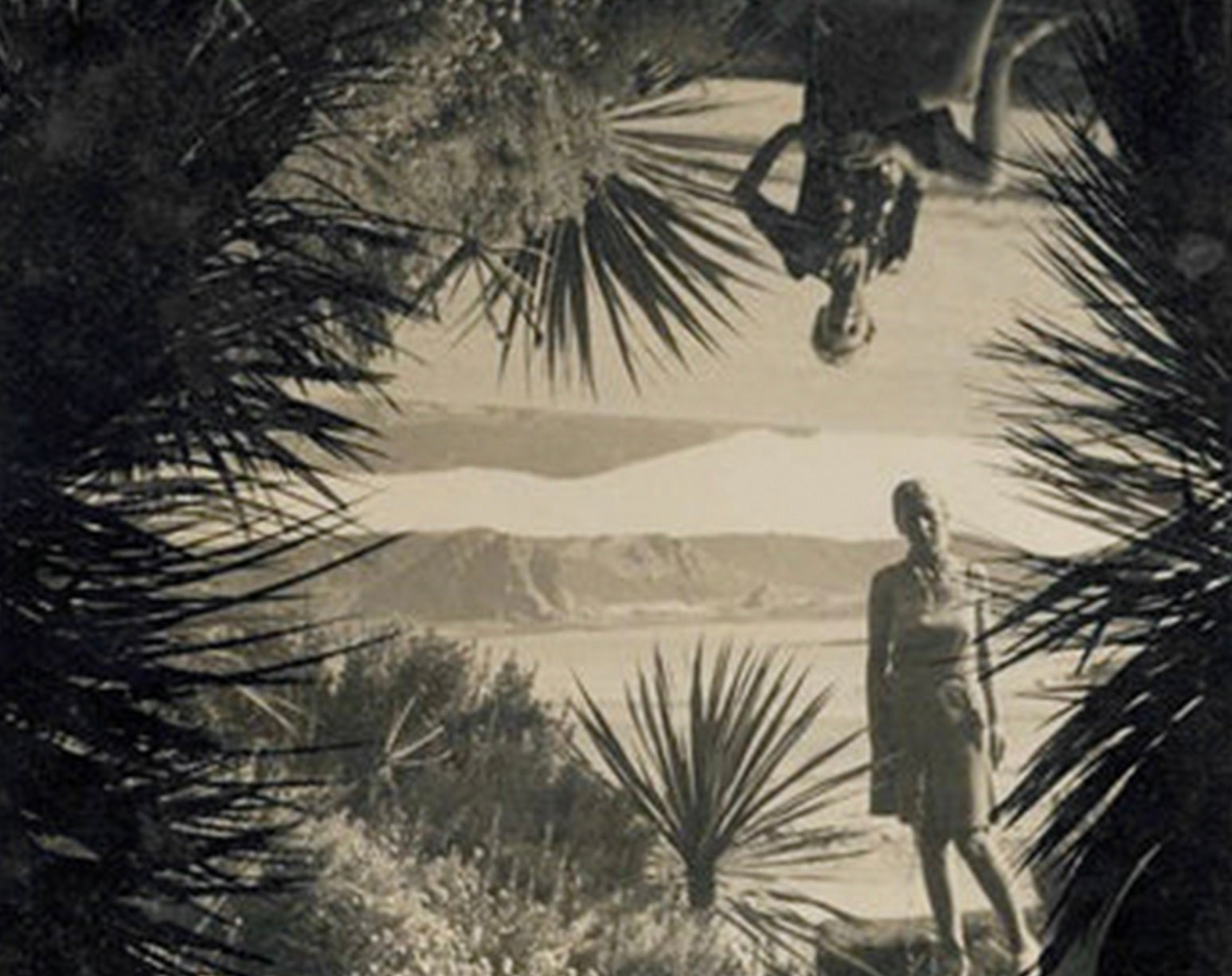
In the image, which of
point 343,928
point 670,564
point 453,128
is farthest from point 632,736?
point 453,128

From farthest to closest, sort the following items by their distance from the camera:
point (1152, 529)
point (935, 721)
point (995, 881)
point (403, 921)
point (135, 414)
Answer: point (935, 721) < point (995, 881) < point (403, 921) < point (1152, 529) < point (135, 414)

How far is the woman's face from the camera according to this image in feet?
14.3

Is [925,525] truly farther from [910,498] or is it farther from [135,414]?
[135,414]

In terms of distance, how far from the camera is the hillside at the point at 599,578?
13.6 ft

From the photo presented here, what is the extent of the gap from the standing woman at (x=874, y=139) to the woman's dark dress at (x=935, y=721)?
1.31 feet

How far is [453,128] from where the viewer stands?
4.07 m

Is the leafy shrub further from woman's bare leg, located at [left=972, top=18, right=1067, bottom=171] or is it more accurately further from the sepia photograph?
woman's bare leg, located at [left=972, top=18, right=1067, bottom=171]

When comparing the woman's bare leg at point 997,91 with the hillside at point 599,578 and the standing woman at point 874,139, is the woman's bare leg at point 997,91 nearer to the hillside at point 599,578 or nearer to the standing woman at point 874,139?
the standing woman at point 874,139

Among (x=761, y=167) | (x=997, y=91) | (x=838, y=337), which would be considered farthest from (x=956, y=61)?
(x=838, y=337)

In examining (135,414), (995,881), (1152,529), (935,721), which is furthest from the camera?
(935,721)

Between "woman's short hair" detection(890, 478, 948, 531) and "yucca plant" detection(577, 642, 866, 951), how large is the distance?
303mm

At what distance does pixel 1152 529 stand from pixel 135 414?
132 cm

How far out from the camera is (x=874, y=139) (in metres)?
4.34

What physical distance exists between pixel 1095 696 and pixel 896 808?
0.54 metres
